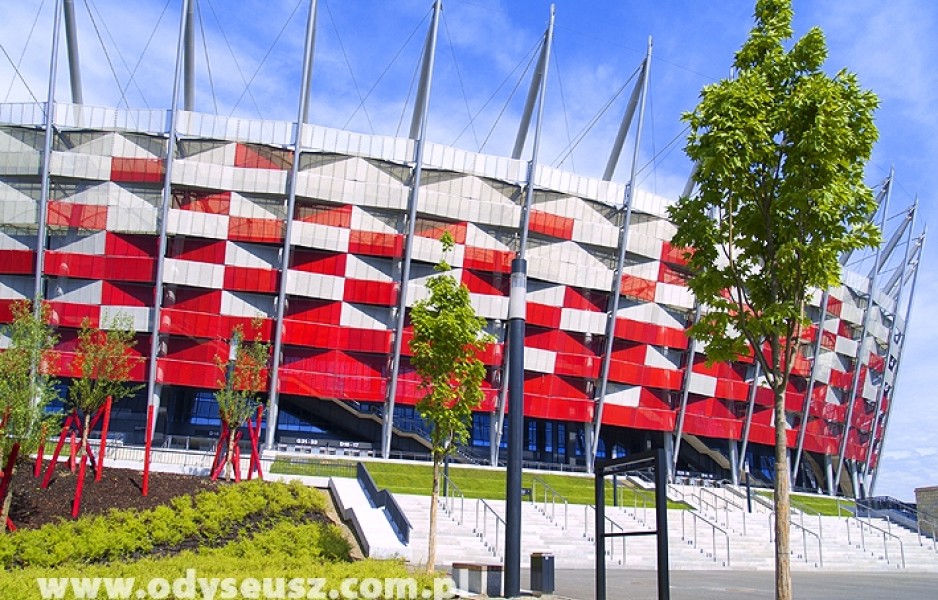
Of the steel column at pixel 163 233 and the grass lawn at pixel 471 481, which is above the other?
the steel column at pixel 163 233

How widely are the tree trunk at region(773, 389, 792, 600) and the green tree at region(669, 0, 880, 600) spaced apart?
0.03 m

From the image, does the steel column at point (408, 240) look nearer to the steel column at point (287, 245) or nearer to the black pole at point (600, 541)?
the steel column at point (287, 245)

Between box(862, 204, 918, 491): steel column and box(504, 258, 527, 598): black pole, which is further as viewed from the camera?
box(862, 204, 918, 491): steel column

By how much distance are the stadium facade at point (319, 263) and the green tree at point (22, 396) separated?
24.1 meters

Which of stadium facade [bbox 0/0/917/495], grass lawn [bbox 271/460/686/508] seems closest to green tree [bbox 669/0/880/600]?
grass lawn [bbox 271/460/686/508]

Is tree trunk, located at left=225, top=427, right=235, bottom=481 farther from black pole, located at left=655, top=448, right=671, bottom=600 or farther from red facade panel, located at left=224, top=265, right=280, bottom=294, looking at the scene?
red facade panel, located at left=224, top=265, right=280, bottom=294

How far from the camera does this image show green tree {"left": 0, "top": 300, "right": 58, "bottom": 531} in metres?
21.3

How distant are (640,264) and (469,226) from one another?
13.7 meters

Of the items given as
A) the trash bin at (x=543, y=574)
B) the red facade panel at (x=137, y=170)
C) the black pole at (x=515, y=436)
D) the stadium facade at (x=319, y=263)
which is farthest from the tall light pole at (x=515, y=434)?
the red facade panel at (x=137, y=170)

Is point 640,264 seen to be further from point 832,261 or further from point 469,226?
point 832,261

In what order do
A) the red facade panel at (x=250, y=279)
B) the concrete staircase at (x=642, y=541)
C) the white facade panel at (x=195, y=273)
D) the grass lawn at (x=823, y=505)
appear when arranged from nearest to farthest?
1. the concrete staircase at (x=642, y=541)
2. the grass lawn at (x=823, y=505)
3. the white facade panel at (x=195, y=273)
4. the red facade panel at (x=250, y=279)

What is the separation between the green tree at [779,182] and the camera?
1216cm

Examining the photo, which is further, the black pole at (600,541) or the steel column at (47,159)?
the steel column at (47,159)

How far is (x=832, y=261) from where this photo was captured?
12.4 meters
